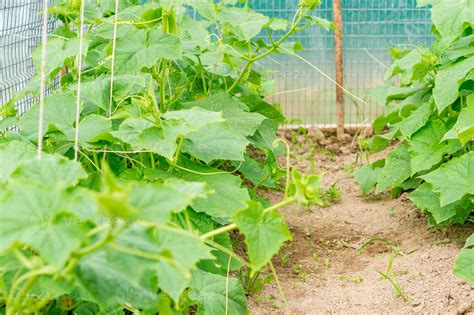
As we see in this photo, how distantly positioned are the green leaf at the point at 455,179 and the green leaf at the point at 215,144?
0.90 metres

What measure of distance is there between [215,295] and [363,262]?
4.04 feet

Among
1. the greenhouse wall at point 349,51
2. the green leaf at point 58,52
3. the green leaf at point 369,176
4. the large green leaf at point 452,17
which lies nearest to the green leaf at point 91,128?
the green leaf at point 58,52

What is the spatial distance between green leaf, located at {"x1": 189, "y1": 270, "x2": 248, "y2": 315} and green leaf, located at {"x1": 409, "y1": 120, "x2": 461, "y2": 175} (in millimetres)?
1254

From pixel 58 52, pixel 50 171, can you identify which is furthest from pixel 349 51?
pixel 50 171

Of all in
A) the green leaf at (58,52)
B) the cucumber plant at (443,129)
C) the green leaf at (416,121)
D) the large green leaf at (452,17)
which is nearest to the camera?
the green leaf at (58,52)

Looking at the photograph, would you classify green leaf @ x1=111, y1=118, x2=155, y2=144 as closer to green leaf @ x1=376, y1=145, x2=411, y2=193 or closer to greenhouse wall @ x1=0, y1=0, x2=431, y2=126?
green leaf @ x1=376, y1=145, x2=411, y2=193

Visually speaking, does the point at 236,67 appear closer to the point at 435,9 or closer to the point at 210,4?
the point at 210,4

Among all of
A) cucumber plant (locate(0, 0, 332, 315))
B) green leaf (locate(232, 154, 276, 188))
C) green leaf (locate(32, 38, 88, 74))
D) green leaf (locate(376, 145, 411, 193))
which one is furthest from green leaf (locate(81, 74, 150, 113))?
green leaf (locate(376, 145, 411, 193))

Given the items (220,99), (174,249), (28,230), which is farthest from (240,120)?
(28,230)

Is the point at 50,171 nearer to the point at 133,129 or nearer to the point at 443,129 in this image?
the point at 133,129

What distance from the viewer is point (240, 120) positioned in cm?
356

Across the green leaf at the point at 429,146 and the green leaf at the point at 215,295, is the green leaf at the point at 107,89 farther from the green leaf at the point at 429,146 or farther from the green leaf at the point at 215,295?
the green leaf at the point at 429,146

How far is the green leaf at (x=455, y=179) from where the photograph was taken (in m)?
3.36

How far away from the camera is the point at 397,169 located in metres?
4.20
